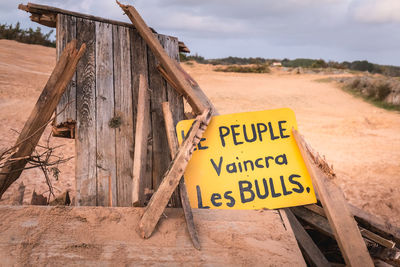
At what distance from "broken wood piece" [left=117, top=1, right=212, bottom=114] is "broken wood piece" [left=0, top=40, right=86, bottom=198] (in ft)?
1.67

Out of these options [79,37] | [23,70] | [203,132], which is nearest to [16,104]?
[23,70]

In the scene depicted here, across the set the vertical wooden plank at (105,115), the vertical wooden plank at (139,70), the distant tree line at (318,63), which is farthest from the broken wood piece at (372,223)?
the distant tree line at (318,63)

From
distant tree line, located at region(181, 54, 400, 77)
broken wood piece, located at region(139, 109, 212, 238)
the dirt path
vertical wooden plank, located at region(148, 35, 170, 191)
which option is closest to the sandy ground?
the dirt path

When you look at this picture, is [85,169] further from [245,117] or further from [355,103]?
[355,103]

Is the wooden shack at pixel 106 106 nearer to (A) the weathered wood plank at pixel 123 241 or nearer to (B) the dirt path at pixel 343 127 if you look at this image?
(A) the weathered wood plank at pixel 123 241

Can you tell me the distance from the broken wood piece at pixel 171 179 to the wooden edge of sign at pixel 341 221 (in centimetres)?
82

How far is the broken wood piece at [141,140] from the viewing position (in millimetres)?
2062

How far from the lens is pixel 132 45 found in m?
2.58

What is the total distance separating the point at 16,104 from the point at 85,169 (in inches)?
307

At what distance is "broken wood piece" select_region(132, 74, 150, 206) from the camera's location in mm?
2062

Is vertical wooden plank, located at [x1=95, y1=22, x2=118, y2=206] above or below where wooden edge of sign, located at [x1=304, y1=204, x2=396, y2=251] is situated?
above

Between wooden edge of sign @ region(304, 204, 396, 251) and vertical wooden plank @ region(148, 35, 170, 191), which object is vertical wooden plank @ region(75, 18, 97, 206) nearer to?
vertical wooden plank @ region(148, 35, 170, 191)

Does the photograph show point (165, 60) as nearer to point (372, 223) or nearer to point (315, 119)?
point (372, 223)

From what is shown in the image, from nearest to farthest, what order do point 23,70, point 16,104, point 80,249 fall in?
1. point 80,249
2. point 16,104
3. point 23,70
